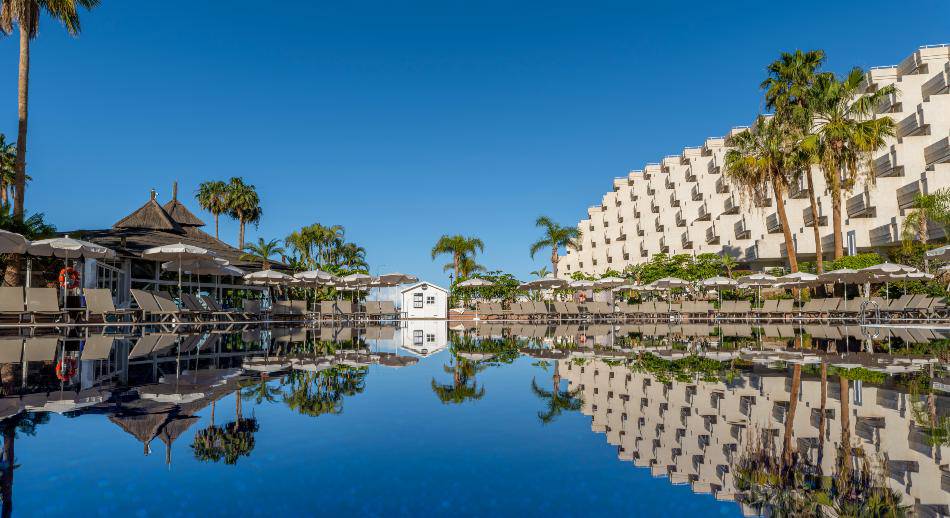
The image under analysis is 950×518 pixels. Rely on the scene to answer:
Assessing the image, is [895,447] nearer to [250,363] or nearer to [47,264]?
[250,363]

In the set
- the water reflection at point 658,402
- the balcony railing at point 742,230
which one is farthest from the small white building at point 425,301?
the water reflection at point 658,402

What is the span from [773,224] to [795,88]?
58.9 feet

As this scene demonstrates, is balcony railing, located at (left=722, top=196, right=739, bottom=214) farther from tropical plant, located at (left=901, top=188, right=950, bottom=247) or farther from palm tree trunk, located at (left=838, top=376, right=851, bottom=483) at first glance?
palm tree trunk, located at (left=838, top=376, right=851, bottom=483)

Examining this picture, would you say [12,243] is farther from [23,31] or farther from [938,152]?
[938,152]

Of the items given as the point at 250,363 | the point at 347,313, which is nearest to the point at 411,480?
the point at 250,363

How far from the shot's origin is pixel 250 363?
30.7 ft

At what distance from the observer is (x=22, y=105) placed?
22.3m

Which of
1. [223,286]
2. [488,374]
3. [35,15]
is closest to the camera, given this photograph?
[488,374]

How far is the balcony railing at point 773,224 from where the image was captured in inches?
1750

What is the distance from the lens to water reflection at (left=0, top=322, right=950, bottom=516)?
338cm

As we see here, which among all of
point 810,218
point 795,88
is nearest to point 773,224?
point 810,218

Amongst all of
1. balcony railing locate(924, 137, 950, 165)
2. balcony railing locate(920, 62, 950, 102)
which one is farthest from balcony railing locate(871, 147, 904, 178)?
balcony railing locate(920, 62, 950, 102)

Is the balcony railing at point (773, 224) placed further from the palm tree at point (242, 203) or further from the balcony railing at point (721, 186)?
the palm tree at point (242, 203)

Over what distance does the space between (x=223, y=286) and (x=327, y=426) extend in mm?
29126
